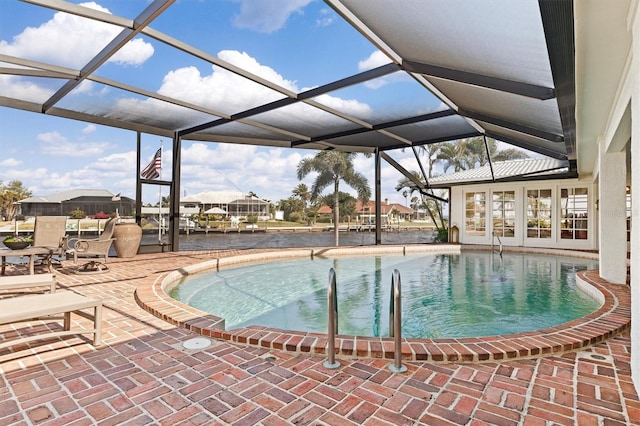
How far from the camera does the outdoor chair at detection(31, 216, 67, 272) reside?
662 centimetres

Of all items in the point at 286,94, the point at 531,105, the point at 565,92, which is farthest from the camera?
the point at 286,94

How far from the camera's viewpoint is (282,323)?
16.5 ft

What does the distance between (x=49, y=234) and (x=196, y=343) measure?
5.50m

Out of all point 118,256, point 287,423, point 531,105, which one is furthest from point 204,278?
point 531,105

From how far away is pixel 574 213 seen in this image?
12.7 meters

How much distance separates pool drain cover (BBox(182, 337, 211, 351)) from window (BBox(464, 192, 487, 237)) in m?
13.5

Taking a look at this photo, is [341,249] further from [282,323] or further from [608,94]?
[608,94]

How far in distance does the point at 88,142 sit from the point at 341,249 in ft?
30.2

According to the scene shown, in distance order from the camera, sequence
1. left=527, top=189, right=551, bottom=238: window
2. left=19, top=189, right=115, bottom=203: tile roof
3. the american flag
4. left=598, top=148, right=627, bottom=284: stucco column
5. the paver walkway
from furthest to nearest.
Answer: left=527, top=189, right=551, bottom=238: window < left=19, top=189, right=115, bottom=203: tile roof < the american flag < left=598, top=148, right=627, bottom=284: stucco column < the paver walkway

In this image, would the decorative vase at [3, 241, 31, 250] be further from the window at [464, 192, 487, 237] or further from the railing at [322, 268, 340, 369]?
the window at [464, 192, 487, 237]

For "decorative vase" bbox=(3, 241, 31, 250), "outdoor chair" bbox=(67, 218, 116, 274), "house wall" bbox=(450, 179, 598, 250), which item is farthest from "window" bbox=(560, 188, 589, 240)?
"decorative vase" bbox=(3, 241, 31, 250)

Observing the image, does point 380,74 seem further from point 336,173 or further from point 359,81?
point 336,173

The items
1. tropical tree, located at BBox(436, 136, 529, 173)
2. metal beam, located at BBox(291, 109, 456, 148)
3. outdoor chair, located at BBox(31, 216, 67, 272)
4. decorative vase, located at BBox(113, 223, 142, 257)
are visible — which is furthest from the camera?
tropical tree, located at BBox(436, 136, 529, 173)

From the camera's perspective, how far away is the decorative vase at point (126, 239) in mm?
8836
